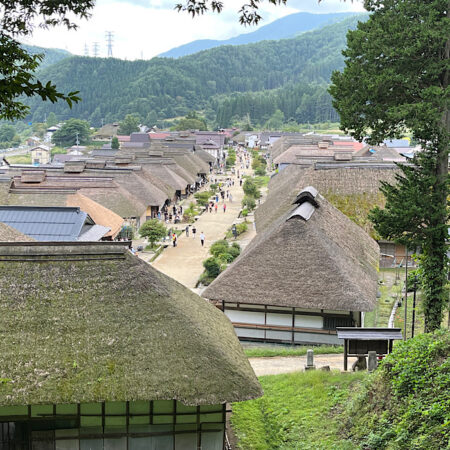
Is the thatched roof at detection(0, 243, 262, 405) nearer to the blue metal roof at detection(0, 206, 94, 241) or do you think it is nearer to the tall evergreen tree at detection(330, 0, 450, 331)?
the tall evergreen tree at detection(330, 0, 450, 331)

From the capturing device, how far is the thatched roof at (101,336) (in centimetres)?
1039

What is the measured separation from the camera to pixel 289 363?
58.9ft

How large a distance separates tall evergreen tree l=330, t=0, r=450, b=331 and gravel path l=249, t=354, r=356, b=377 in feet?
9.75

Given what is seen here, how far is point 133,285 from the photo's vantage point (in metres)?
11.9

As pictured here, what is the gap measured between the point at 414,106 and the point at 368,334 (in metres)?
5.99

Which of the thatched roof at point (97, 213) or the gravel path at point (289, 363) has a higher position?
the thatched roof at point (97, 213)

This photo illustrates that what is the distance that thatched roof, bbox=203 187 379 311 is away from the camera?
19250 millimetres

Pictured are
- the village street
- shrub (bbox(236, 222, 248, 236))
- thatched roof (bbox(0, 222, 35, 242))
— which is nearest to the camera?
thatched roof (bbox(0, 222, 35, 242))

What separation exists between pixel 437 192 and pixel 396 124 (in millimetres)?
2176

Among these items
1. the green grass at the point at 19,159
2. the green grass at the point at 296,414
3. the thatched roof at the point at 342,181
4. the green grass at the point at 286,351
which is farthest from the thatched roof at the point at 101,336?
the green grass at the point at 19,159

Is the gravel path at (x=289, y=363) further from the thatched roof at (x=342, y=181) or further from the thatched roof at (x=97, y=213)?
the thatched roof at (x=97, y=213)

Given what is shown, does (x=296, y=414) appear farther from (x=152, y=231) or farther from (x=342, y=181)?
(x=152, y=231)

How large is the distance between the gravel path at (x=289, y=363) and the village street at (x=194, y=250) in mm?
12230

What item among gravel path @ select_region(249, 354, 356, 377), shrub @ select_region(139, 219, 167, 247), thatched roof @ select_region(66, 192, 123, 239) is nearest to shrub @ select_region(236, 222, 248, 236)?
shrub @ select_region(139, 219, 167, 247)
